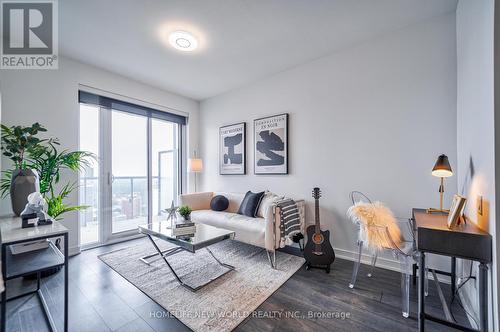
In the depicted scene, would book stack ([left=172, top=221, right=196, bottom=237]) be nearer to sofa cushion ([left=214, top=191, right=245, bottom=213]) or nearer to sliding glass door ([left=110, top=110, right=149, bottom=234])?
sofa cushion ([left=214, top=191, right=245, bottom=213])

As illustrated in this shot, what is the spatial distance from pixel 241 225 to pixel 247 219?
0.70ft

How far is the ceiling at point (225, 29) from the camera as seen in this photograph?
1.94m

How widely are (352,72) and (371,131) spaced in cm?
79

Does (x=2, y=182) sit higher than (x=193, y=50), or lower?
lower

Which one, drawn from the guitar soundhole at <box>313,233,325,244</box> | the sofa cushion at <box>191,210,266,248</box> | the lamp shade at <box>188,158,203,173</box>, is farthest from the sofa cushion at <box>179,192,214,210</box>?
the guitar soundhole at <box>313,233,325,244</box>

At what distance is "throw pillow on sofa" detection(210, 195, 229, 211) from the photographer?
11.2 ft

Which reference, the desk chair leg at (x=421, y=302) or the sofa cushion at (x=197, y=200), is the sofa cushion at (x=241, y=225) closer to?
the sofa cushion at (x=197, y=200)

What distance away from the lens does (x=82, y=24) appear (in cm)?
216

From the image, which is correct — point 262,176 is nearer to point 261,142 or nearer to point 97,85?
point 261,142

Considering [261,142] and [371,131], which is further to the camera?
[261,142]

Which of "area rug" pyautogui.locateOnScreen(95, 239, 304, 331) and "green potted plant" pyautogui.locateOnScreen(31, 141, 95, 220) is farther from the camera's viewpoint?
"green potted plant" pyautogui.locateOnScreen(31, 141, 95, 220)

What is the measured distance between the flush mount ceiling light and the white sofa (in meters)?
2.16

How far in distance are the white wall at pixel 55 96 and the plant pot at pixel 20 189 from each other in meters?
1.02

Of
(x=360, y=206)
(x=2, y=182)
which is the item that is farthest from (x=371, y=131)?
(x=2, y=182)
